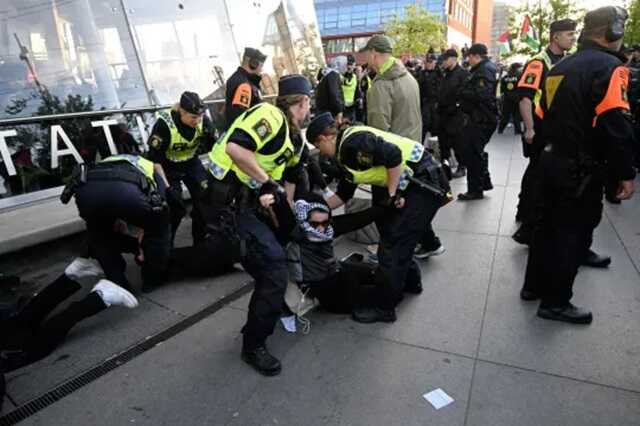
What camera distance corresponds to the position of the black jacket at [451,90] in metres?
5.51

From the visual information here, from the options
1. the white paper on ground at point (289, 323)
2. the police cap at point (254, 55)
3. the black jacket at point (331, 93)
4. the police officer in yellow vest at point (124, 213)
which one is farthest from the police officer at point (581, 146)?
the black jacket at point (331, 93)

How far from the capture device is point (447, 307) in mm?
2945

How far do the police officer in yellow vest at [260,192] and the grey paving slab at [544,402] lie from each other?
3.63ft

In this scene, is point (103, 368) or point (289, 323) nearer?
point (103, 368)

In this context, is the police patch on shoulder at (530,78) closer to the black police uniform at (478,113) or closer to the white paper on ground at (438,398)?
the black police uniform at (478,113)

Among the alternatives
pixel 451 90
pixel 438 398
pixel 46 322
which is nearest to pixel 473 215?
pixel 451 90

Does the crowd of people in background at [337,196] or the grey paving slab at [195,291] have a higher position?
the crowd of people in background at [337,196]

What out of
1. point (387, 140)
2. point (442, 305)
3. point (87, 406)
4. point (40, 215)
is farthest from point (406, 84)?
point (40, 215)

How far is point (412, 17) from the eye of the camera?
43156mm

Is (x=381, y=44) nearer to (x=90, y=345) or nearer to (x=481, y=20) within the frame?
(x=90, y=345)

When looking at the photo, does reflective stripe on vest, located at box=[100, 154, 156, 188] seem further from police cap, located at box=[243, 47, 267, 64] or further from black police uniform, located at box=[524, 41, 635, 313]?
black police uniform, located at box=[524, 41, 635, 313]

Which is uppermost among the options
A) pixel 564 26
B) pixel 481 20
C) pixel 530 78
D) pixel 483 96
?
pixel 564 26

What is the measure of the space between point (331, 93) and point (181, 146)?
2.73m

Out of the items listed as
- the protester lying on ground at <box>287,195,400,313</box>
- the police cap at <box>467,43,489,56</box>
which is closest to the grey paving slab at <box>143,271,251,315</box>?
the protester lying on ground at <box>287,195,400,313</box>
